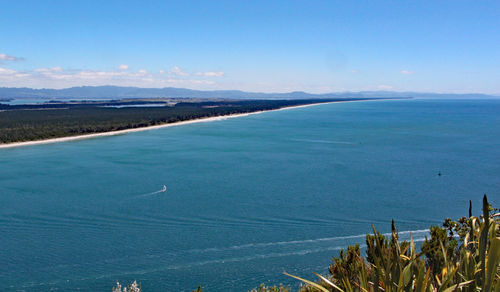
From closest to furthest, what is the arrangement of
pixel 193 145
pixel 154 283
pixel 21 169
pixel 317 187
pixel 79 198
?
pixel 154 283, pixel 79 198, pixel 317 187, pixel 21 169, pixel 193 145

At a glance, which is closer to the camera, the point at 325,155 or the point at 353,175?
the point at 353,175

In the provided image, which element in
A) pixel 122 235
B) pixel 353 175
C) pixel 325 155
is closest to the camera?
pixel 122 235

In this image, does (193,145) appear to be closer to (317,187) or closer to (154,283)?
(317,187)

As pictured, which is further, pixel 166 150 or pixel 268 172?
pixel 166 150

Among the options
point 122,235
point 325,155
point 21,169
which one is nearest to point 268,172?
point 325,155

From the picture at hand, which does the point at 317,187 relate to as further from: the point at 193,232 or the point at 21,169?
the point at 21,169

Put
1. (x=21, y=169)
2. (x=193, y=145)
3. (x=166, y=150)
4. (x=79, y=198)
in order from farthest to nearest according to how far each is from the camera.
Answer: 1. (x=193, y=145)
2. (x=166, y=150)
3. (x=21, y=169)
4. (x=79, y=198)

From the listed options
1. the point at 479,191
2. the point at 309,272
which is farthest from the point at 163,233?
the point at 479,191
